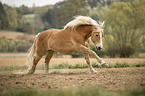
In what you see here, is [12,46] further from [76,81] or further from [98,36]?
[76,81]

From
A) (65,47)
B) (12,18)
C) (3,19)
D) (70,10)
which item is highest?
(70,10)

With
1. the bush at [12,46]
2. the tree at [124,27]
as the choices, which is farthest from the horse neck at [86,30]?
the bush at [12,46]

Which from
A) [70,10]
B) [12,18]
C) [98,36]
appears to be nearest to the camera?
[98,36]

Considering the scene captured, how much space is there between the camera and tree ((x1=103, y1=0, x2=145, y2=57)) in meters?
9.94

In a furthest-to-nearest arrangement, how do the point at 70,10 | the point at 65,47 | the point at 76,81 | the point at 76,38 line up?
the point at 70,10, the point at 65,47, the point at 76,38, the point at 76,81

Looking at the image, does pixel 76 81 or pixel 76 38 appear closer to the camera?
pixel 76 81

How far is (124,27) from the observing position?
1055cm

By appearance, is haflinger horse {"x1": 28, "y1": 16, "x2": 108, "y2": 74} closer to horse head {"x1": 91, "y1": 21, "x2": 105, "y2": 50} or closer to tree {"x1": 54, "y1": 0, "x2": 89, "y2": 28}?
horse head {"x1": 91, "y1": 21, "x2": 105, "y2": 50}

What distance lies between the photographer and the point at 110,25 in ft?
35.4

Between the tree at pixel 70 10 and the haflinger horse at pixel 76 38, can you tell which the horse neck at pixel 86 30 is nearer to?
the haflinger horse at pixel 76 38

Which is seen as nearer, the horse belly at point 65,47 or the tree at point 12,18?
the horse belly at point 65,47

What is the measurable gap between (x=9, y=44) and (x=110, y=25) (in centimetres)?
769

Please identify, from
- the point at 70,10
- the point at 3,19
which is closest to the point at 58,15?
the point at 70,10

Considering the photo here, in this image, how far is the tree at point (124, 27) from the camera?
9938mm
